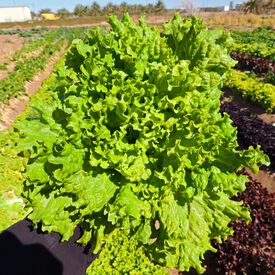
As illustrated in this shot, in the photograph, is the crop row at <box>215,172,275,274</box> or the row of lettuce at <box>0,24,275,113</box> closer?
the crop row at <box>215,172,275,274</box>

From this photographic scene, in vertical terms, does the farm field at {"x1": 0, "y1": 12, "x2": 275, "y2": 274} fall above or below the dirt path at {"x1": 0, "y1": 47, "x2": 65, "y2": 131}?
above

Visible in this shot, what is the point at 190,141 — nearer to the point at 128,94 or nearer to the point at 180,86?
the point at 180,86

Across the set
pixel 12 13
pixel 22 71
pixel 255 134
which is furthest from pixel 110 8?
pixel 255 134

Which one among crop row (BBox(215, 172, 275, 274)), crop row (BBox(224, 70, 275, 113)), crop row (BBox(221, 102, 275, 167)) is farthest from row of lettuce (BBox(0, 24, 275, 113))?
crop row (BBox(215, 172, 275, 274))

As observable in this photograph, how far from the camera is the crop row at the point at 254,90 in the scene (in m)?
10.5

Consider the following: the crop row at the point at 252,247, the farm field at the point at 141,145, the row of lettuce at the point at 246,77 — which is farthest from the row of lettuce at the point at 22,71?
the farm field at the point at 141,145

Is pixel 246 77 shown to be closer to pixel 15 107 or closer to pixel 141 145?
pixel 15 107

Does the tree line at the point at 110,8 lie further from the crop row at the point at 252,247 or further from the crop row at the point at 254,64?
the crop row at the point at 252,247

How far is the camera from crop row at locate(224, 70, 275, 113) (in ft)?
34.4

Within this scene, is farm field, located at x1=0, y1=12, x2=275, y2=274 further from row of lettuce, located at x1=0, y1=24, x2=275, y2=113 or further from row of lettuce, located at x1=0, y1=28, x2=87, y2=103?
row of lettuce, located at x1=0, y1=28, x2=87, y2=103

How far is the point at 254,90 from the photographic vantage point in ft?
37.7

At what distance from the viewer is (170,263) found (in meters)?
2.52

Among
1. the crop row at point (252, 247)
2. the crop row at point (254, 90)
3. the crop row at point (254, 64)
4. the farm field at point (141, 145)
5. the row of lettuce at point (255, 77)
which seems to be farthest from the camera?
the crop row at point (254, 64)

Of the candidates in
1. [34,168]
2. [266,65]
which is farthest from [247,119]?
[34,168]
